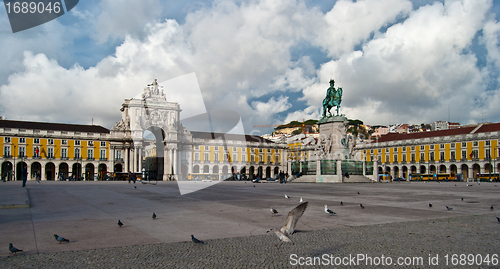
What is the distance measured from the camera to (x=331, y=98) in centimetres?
4159

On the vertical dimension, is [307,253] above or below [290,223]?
below

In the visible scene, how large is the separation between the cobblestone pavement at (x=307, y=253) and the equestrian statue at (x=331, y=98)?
3428 centimetres

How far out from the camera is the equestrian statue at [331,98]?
4100 centimetres

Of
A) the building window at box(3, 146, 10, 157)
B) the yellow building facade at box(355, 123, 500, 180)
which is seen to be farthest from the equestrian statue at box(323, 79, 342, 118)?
the building window at box(3, 146, 10, 157)

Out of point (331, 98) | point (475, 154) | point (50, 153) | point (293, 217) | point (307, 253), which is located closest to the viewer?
point (307, 253)

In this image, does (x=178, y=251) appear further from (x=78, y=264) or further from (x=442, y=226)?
(x=442, y=226)

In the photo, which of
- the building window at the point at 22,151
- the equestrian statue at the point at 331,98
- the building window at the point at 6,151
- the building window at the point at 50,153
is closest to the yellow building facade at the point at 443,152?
the equestrian statue at the point at 331,98

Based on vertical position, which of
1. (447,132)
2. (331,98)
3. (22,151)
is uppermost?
(331,98)

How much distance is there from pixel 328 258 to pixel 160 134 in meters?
Result: 79.1

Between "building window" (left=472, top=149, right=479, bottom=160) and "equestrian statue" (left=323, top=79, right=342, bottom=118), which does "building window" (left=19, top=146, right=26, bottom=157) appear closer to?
"equestrian statue" (left=323, top=79, right=342, bottom=118)

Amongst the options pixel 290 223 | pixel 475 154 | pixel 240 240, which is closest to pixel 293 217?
pixel 290 223

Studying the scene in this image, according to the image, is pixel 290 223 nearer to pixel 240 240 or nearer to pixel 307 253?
pixel 307 253

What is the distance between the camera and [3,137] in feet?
232

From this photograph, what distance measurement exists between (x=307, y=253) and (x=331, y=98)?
3733 centimetres
